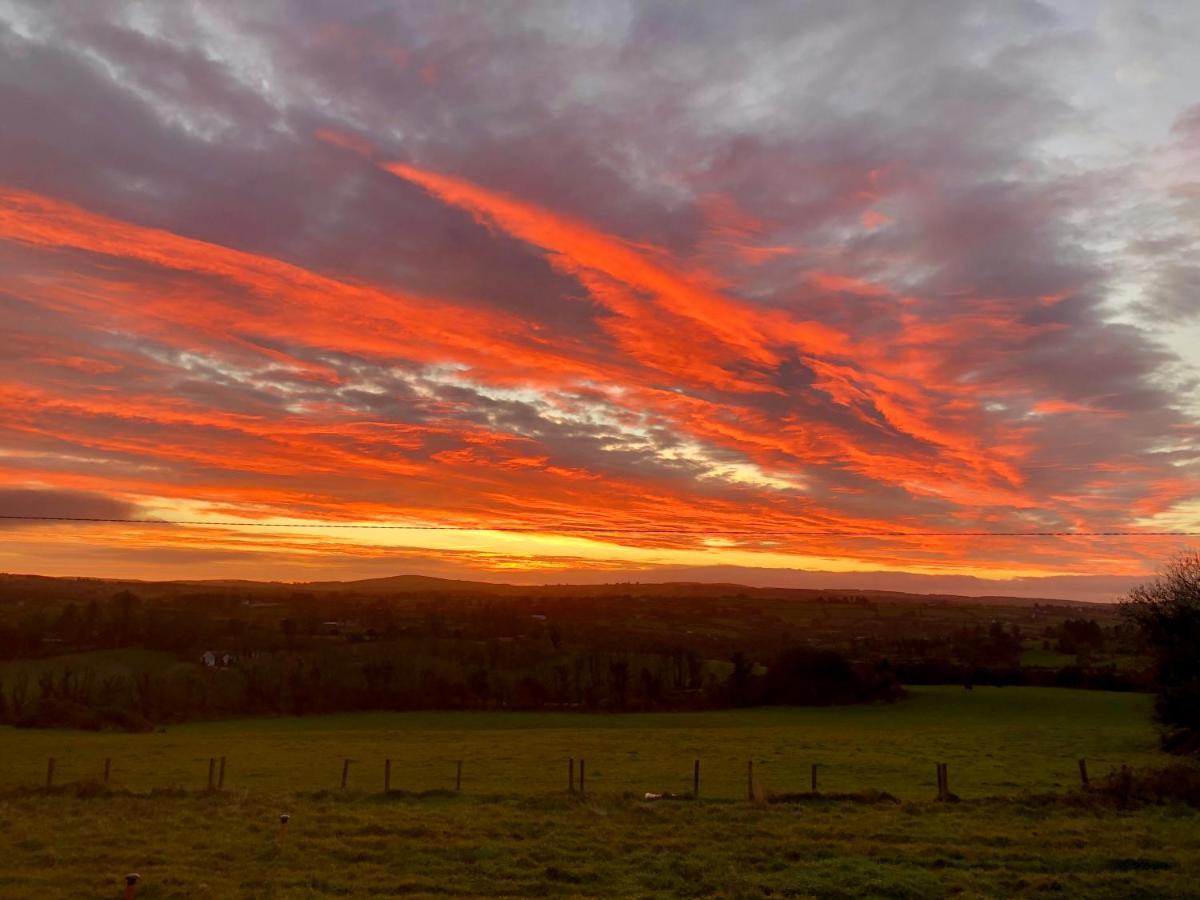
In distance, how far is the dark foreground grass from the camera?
15664 millimetres

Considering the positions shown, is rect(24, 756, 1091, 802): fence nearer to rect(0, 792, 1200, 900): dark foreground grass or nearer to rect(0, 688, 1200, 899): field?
rect(0, 688, 1200, 899): field

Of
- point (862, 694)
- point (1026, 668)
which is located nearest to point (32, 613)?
point (862, 694)

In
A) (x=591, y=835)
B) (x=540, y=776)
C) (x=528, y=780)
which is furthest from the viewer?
(x=540, y=776)

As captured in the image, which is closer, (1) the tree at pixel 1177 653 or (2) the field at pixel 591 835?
(2) the field at pixel 591 835

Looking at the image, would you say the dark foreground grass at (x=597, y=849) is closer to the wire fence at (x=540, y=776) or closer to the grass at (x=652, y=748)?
the wire fence at (x=540, y=776)

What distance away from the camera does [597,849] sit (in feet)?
60.7

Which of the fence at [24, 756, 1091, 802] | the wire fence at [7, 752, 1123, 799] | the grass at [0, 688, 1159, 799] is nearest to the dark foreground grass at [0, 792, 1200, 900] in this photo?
the wire fence at [7, 752, 1123, 799]

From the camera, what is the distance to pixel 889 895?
15.3 m

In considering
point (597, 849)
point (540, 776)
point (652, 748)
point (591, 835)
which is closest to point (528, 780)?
point (540, 776)

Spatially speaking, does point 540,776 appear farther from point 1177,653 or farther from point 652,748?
point 1177,653

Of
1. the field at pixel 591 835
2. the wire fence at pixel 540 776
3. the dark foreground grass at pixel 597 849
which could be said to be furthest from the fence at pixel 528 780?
the dark foreground grass at pixel 597 849

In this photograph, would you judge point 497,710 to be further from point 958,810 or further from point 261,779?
point 958,810

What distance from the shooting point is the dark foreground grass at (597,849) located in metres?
15.7

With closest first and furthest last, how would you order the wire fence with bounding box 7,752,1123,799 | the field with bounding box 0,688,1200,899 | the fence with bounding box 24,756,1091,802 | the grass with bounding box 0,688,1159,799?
the field with bounding box 0,688,1200,899, the fence with bounding box 24,756,1091,802, the wire fence with bounding box 7,752,1123,799, the grass with bounding box 0,688,1159,799
